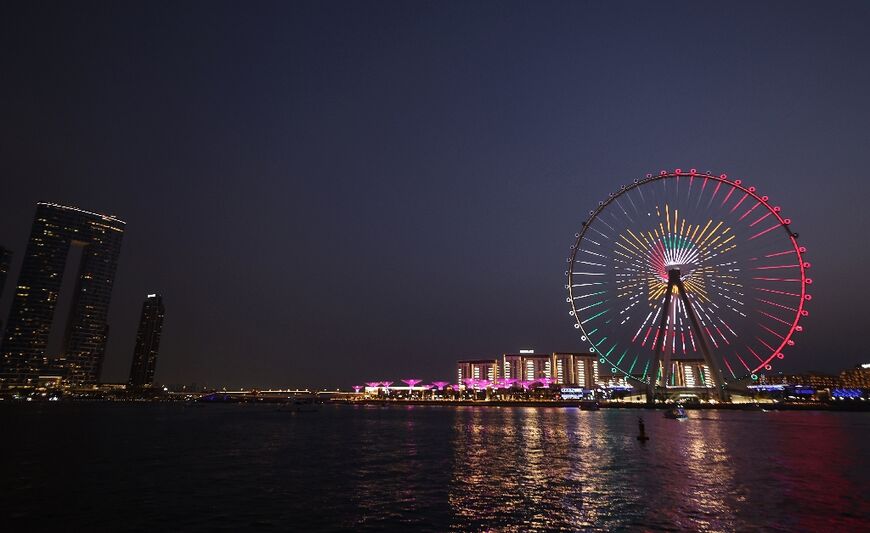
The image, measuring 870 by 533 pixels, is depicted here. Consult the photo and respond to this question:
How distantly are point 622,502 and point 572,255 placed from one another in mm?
91150

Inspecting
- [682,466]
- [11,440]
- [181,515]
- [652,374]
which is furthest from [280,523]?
[652,374]

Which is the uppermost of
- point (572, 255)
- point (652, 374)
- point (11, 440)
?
point (572, 255)

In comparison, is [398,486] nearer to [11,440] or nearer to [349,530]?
[349,530]

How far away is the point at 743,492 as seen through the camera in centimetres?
2964

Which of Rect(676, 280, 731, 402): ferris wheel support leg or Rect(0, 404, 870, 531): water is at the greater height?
Rect(676, 280, 731, 402): ferris wheel support leg

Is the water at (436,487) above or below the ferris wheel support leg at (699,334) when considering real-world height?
below

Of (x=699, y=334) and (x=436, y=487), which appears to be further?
(x=699, y=334)

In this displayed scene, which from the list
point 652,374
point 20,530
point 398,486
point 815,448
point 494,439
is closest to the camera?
point 20,530

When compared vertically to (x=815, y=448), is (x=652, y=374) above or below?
above

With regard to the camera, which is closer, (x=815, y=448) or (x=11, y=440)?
(x=815, y=448)

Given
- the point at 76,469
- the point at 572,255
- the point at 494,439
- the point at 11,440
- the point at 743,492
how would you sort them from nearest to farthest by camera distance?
1. the point at 743,492
2. the point at 76,469
3. the point at 11,440
4. the point at 494,439
5. the point at 572,255

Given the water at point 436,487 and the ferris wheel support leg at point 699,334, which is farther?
the ferris wheel support leg at point 699,334

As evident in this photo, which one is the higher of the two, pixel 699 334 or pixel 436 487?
pixel 699 334

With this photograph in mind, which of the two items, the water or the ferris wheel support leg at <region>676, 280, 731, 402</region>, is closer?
the water
